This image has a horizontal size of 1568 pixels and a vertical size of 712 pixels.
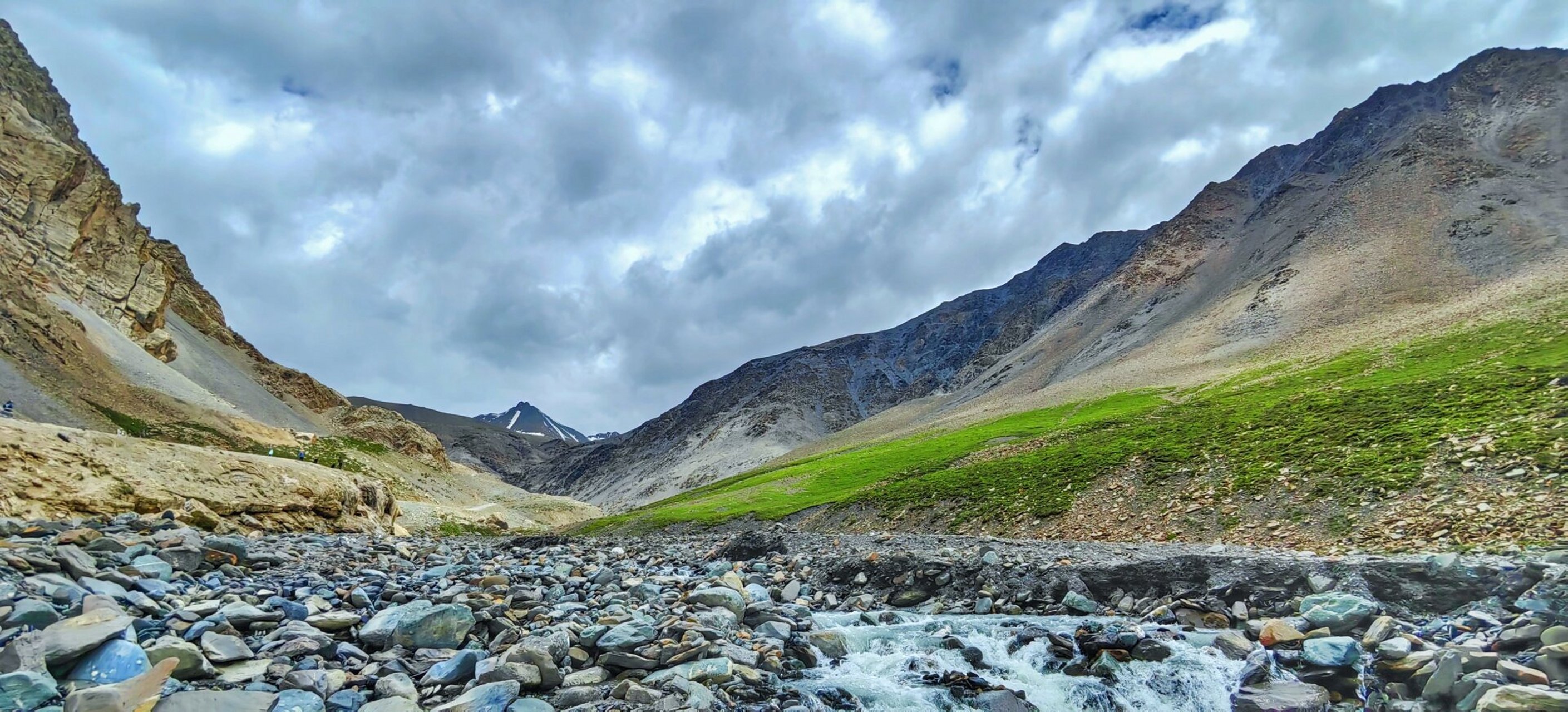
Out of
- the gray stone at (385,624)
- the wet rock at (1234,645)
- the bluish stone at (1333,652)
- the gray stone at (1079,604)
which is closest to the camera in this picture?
the bluish stone at (1333,652)

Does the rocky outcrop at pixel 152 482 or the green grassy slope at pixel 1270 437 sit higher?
the rocky outcrop at pixel 152 482

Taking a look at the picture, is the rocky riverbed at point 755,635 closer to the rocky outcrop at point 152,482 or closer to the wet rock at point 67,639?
the wet rock at point 67,639

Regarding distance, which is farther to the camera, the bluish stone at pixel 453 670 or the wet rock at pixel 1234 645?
the wet rock at pixel 1234 645

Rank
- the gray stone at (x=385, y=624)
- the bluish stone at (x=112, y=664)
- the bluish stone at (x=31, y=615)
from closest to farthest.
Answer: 1. the bluish stone at (x=112, y=664)
2. the bluish stone at (x=31, y=615)
3. the gray stone at (x=385, y=624)

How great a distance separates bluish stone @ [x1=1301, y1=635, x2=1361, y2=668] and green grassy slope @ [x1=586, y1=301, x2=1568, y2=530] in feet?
49.6

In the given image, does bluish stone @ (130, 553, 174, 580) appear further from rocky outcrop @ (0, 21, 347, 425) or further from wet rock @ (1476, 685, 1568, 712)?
rocky outcrop @ (0, 21, 347, 425)

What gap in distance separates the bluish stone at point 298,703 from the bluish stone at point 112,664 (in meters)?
1.68

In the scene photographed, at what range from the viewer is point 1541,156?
117m

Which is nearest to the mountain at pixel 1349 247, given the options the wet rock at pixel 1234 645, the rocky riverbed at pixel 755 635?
the rocky riverbed at pixel 755 635

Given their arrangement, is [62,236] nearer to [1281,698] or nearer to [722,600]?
[722,600]

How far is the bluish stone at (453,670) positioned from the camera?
952cm

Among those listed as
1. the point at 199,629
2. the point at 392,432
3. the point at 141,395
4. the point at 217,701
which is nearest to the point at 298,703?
the point at 217,701

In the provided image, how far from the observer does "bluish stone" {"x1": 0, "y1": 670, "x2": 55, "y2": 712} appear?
6723mm

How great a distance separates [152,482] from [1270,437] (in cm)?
5105
